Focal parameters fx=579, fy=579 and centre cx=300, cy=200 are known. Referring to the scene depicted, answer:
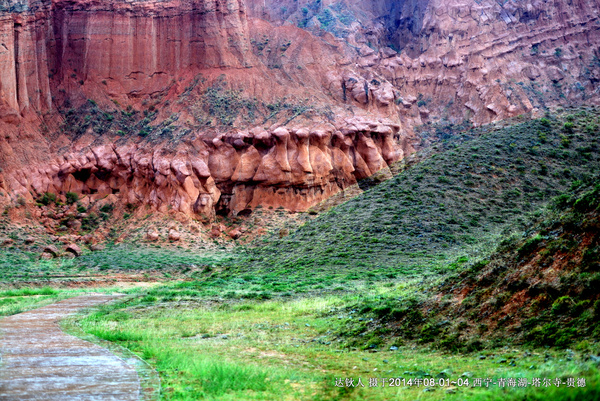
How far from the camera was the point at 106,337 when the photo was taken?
1201 centimetres

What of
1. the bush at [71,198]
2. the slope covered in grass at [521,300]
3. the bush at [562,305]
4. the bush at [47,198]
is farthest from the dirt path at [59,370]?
the bush at [71,198]

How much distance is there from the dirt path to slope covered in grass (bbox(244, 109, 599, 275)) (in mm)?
18724

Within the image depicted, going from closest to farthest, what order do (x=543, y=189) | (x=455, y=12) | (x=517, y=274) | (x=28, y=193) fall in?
(x=517, y=274), (x=543, y=189), (x=28, y=193), (x=455, y=12)

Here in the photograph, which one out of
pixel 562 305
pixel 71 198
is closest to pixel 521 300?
pixel 562 305

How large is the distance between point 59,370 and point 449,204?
101ft

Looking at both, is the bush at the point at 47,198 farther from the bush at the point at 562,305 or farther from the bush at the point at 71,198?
the bush at the point at 562,305

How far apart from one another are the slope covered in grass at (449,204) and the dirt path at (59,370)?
61.4 feet

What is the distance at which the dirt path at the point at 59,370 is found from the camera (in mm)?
7148

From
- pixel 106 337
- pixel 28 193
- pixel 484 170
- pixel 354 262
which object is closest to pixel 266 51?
Answer: pixel 28 193

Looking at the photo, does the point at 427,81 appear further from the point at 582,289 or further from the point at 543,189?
the point at 582,289

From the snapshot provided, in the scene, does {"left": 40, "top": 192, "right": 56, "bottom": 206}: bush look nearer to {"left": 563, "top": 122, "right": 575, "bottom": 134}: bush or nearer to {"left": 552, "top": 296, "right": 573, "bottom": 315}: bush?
{"left": 563, "top": 122, "right": 575, "bottom": 134}: bush

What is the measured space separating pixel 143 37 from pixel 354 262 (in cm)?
4393

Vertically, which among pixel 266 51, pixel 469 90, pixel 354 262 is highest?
pixel 266 51

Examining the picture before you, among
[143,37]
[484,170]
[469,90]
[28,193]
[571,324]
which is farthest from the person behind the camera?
[469,90]
